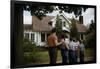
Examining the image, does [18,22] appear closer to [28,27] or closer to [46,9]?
[28,27]

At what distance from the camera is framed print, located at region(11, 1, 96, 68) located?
7.22ft

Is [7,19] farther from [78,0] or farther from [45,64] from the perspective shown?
[78,0]

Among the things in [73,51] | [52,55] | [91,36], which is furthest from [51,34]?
[91,36]

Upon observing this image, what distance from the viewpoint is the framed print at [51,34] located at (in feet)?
7.22

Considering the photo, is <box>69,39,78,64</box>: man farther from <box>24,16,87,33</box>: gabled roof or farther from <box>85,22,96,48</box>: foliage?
<box>24,16,87,33</box>: gabled roof

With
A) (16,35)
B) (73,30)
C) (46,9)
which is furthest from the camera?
(73,30)

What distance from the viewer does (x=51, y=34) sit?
231 cm

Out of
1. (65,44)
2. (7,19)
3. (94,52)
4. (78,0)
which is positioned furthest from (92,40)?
(7,19)

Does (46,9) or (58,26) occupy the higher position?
(46,9)

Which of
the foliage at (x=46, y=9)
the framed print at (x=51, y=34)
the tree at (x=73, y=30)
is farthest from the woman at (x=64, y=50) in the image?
the foliage at (x=46, y=9)

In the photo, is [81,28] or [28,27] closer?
[28,27]

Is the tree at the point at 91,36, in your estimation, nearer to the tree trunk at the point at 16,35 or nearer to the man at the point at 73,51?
the man at the point at 73,51

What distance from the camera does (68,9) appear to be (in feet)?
7.80

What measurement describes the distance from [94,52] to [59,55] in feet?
1.60
